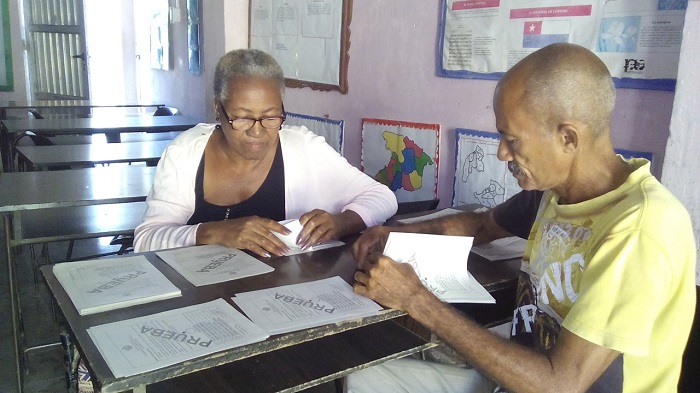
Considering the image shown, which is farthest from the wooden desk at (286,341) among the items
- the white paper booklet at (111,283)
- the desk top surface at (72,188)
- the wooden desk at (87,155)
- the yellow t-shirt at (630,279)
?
the wooden desk at (87,155)

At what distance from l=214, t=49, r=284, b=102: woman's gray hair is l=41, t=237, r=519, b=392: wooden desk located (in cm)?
57

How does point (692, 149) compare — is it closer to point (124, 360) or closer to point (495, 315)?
point (495, 315)

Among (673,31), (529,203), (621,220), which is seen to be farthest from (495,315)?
(673,31)

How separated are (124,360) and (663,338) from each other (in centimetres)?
93

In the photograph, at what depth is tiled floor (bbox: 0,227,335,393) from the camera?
2.42 metres

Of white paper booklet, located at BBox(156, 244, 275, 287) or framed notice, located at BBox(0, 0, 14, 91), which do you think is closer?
white paper booklet, located at BBox(156, 244, 275, 287)

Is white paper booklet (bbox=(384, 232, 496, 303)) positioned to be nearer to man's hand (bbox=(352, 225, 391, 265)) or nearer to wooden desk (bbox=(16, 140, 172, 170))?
man's hand (bbox=(352, 225, 391, 265))

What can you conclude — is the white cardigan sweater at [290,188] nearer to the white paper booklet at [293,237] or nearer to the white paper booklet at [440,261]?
the white paper booklet at [293,237]

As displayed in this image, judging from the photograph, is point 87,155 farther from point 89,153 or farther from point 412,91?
point 412,91

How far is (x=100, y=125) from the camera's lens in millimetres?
4207

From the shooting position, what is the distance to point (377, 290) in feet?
4.08

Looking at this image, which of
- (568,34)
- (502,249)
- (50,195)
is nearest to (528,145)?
(502,249)

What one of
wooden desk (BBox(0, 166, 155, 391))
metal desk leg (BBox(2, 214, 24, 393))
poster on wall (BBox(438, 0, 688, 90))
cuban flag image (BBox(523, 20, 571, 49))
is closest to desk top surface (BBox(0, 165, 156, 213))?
wooden desk (BBox(0, 166, 155, 391))

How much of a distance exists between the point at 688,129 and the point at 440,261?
A: 72 centimetres
